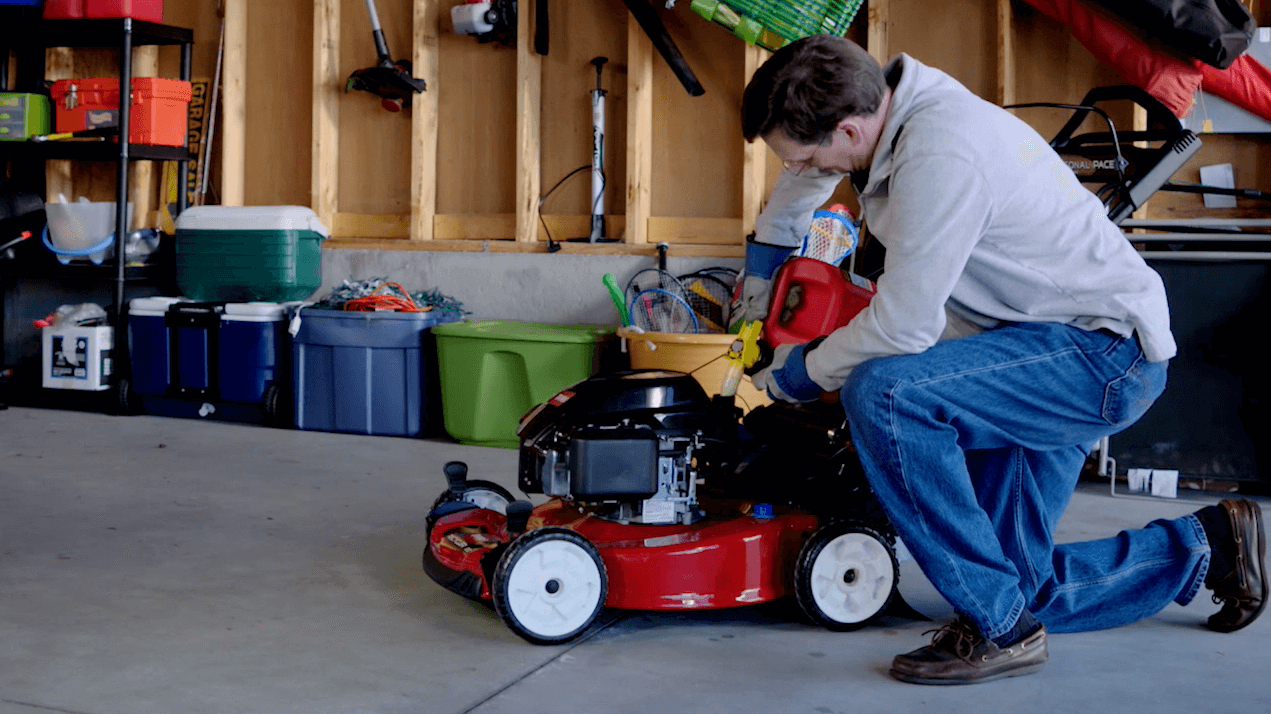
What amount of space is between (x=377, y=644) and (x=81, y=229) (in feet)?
13.3

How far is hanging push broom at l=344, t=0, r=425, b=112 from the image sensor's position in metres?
5.44

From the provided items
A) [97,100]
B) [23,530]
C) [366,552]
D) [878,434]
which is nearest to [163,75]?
[97,100]

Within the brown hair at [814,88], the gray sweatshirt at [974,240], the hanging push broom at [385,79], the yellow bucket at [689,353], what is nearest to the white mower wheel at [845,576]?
the gray sweatshirt at [974,240]

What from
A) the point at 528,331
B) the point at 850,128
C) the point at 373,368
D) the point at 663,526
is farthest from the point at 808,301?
the point at 373,368

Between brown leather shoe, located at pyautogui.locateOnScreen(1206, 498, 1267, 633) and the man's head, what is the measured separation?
1012mm

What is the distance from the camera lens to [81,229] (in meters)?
5.68

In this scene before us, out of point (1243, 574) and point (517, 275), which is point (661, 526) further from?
point (517, 275)

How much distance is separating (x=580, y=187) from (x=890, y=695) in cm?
366

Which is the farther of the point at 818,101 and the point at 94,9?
the point at 94,9

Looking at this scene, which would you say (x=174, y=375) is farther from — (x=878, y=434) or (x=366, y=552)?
(x=878, y=434)

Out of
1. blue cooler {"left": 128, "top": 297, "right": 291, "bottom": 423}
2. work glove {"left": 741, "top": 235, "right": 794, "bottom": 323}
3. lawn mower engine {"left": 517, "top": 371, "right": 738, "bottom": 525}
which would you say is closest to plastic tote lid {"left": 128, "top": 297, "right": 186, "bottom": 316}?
blue cooler {"left": 128, "top": 297, "right": 291, "bottom": 423}

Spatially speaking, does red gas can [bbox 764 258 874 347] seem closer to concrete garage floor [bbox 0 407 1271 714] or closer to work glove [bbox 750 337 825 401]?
work glove [bbox 750 337 825 401]

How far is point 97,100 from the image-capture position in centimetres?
569

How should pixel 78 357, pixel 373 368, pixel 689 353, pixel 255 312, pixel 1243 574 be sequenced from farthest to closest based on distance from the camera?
pixel 78 357, pixel 255 312, pixel 373 368, pixel 689 353, pixel 1243 574
